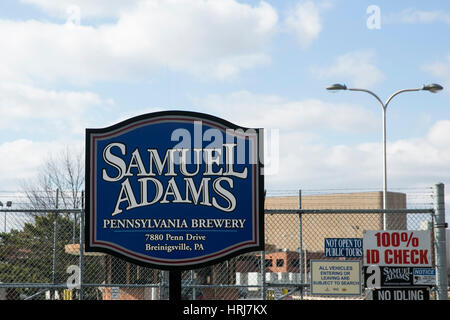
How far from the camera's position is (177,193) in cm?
883

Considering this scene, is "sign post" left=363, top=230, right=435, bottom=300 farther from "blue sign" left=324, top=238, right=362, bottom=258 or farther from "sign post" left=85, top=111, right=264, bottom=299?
"sign post" left=85, top=111, right=264, bottom=299

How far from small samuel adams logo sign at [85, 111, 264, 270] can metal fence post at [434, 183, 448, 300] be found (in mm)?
2888

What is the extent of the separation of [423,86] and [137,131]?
1656 centimetres

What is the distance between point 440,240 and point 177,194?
168 inches

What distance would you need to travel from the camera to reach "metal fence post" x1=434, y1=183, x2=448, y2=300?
936 cm

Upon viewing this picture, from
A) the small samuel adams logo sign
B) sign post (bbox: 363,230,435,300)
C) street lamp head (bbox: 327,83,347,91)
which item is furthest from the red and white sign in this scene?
street lamp head (bbox: 327,83,347,91)

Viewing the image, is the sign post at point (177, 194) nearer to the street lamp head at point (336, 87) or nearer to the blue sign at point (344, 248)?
the blue sign at point (344, 248)

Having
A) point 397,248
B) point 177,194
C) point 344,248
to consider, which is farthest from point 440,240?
point 177,194

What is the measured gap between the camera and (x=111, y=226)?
8.83 m

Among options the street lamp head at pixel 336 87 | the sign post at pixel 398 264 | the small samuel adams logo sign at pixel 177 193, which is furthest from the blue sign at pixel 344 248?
the street lamp head at pixel 336 87

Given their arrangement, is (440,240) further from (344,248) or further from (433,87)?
(433,87)
